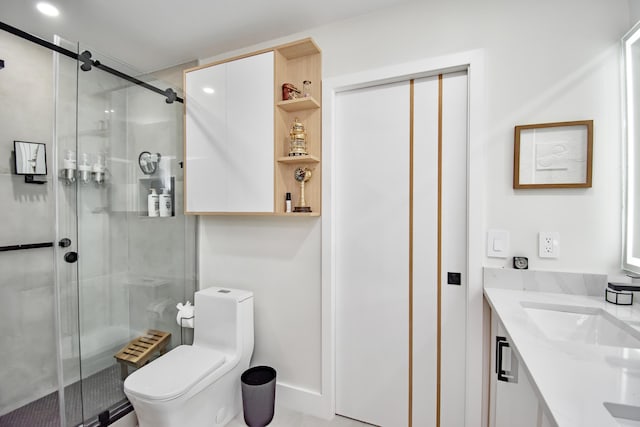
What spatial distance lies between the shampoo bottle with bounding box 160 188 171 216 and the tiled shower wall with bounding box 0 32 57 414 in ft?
2.26

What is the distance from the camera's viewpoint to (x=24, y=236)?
1.88 meters

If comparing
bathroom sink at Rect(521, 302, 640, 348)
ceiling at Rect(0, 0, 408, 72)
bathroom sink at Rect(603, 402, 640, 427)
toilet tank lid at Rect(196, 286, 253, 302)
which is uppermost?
Result: ceiling at Rect(0, 0, 408, 72)

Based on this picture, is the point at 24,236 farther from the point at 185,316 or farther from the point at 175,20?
the point at 175,20

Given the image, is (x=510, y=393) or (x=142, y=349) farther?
(x=142, y=349)

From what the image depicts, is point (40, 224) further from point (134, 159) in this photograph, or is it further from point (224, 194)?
point (224, 194)

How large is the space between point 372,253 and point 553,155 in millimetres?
1027

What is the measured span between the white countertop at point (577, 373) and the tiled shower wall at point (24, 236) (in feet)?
8.51

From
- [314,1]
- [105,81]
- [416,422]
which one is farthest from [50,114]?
[416,422]

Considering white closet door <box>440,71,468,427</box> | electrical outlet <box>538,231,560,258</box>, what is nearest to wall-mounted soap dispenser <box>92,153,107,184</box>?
white closet door <box>440,71,468,427</box>

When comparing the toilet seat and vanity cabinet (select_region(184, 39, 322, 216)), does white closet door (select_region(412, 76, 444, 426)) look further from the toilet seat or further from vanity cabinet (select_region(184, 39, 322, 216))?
the toilet seat

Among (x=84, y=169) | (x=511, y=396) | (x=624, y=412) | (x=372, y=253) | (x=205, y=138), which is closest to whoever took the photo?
(x=624, y=412)

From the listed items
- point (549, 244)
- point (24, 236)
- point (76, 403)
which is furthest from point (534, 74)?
point (24, 236)

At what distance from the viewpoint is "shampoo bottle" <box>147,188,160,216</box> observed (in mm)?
2008

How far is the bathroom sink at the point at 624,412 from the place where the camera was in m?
0.61
